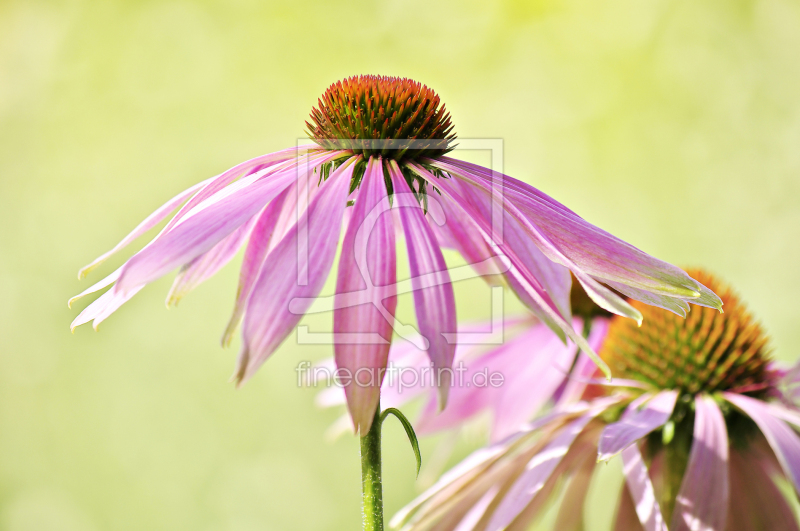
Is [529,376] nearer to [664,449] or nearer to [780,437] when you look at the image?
[664,449]

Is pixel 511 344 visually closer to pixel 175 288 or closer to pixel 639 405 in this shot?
pixel 639 405

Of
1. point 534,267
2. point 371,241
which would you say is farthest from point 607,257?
point 371,241

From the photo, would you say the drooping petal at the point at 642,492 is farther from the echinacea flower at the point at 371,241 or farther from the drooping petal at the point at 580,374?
the drooping petal at the point at 580,374

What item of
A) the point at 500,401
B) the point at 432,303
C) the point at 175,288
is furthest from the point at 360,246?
the point at 500,401

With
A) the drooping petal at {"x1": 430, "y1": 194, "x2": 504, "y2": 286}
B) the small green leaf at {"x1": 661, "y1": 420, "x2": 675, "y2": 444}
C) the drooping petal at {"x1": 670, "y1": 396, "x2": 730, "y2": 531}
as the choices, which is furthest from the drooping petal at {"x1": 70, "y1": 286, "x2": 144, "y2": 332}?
the small green leaf at {"x1": 661, "y1": 420, "x2": 675, "y2": 444}

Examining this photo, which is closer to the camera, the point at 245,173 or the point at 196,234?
the point at 196,234

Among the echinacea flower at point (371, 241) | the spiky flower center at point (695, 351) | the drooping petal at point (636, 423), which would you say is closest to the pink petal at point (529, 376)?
the spiky flower center at point (695, 351)
